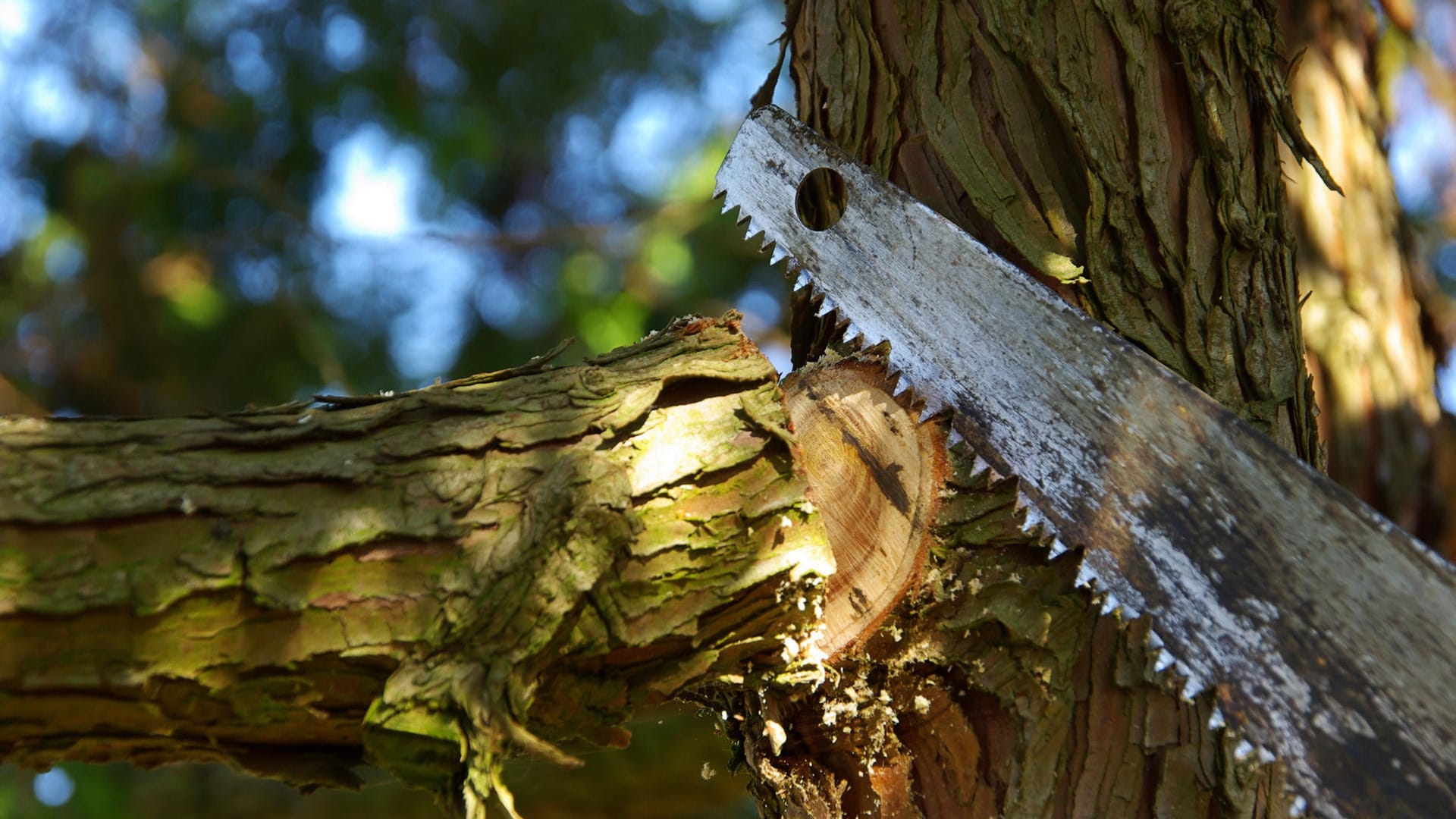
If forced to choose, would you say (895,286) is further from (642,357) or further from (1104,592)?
(1104,592)

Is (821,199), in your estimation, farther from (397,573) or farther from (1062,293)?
(397,573)

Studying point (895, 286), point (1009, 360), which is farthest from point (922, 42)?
point (1009, 360)

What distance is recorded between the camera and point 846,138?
6.23 ft

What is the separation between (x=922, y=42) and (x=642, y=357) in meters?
0.82

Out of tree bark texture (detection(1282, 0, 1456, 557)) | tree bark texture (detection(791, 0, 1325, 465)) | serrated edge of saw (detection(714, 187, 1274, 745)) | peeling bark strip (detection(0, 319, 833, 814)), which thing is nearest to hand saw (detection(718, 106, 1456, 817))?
serrated edge of saw (detection(714, 187, 1274, 745))

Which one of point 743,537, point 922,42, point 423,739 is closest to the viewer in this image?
point 423,739

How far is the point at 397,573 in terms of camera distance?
1.27m

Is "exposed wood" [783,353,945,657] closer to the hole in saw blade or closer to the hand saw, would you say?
the hand saw

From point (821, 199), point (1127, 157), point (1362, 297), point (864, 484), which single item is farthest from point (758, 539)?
point (1362, 297)

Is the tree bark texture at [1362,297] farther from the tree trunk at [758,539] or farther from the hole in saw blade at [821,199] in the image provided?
the hole in saw blade at [821,199]

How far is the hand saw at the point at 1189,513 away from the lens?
131cm

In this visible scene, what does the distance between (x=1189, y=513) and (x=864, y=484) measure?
455 mm

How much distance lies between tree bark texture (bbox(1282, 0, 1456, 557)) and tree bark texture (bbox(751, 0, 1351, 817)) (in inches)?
36.2

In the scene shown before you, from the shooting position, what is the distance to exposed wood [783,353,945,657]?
153 cm
